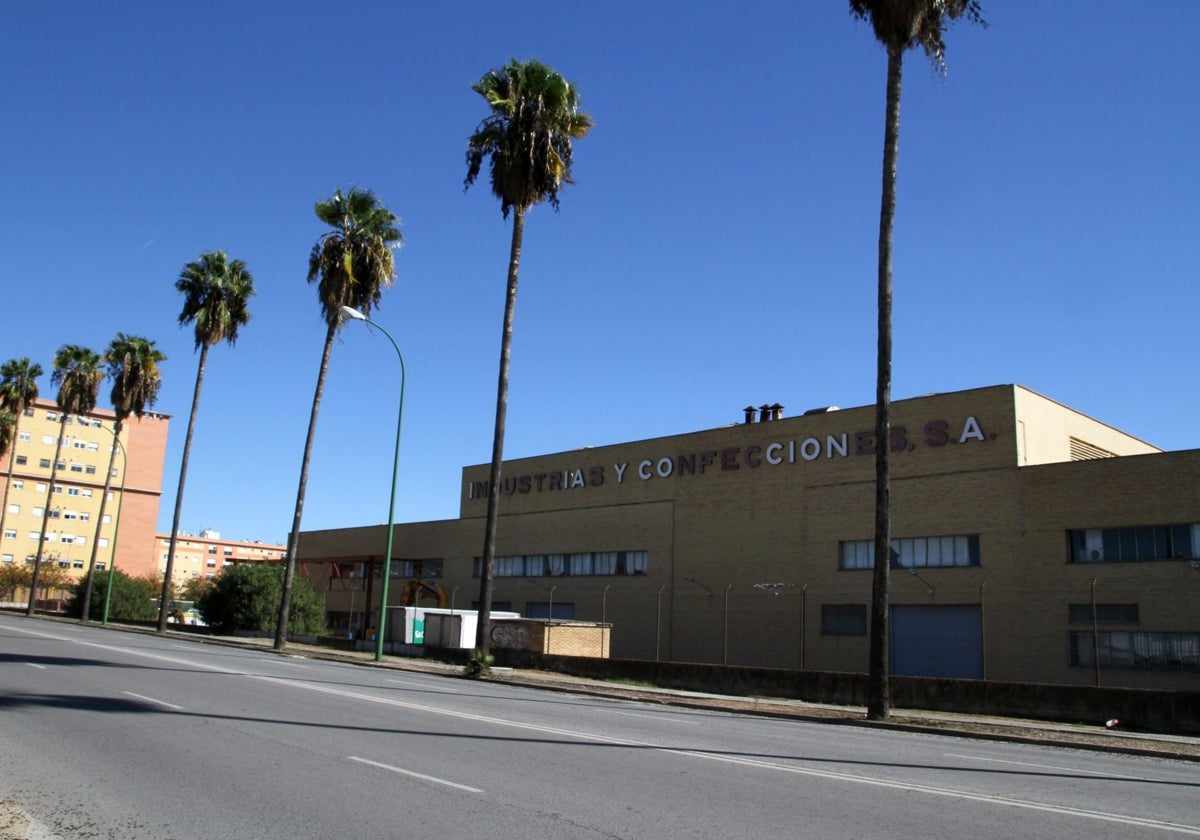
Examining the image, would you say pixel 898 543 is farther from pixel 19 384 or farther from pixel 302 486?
pixel 19 384

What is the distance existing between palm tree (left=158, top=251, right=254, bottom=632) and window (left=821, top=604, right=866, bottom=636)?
2971 cm

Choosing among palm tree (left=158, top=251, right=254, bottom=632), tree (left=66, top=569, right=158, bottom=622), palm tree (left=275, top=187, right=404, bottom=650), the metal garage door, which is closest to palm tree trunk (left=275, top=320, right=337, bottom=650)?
palm tree (left=275, top=187, right=404, bottom=650)

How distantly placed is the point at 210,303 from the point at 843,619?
1253 inches

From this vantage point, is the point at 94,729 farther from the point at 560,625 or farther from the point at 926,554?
the point at 926,554

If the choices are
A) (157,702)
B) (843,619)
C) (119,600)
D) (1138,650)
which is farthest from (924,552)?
(119,600)

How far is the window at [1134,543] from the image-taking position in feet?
102

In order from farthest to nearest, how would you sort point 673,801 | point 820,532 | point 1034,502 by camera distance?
point 820,532, point 1034,502, point 673,801

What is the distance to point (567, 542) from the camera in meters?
53.1

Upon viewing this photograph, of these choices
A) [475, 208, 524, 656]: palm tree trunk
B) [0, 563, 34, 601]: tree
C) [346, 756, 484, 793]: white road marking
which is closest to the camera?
[346, 756, 484, 793]: white road marking

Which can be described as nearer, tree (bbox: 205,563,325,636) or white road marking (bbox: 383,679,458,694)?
white road marking (bbox: 383,679,458,694)

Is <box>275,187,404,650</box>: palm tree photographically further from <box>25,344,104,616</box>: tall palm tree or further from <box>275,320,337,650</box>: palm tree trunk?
<box>25,344,104,616</box>: tall palm tree

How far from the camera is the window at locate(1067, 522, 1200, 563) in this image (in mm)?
31125

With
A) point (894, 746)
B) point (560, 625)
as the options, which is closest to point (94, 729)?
point (894, 746)

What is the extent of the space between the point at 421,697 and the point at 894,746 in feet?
28.7
